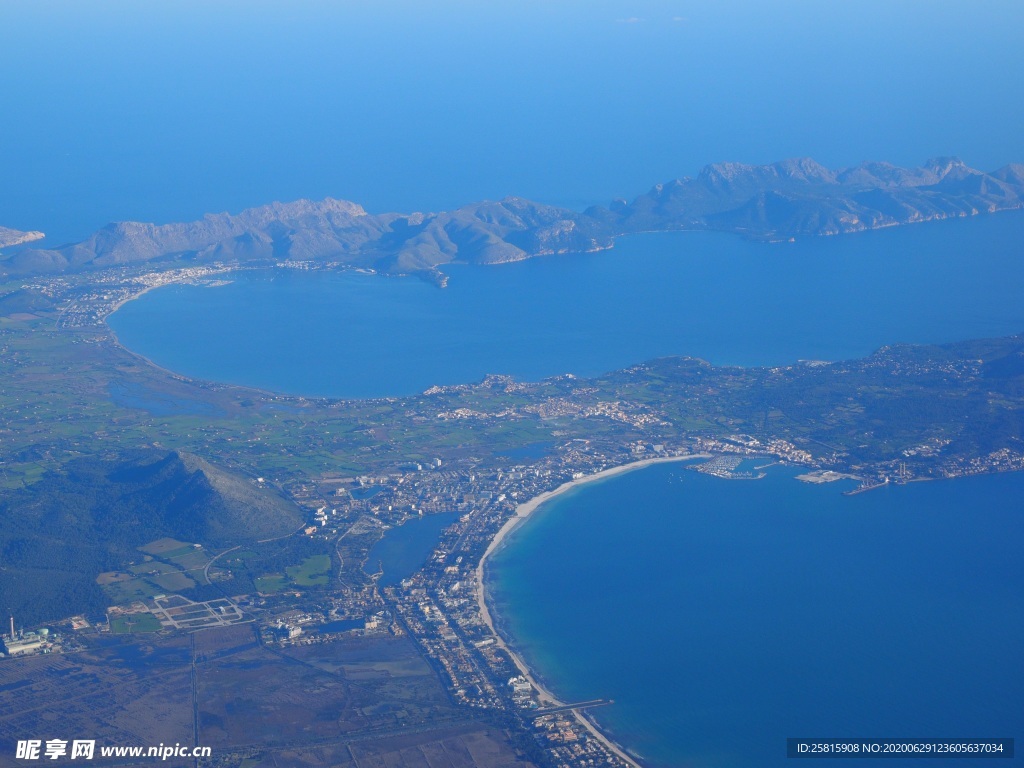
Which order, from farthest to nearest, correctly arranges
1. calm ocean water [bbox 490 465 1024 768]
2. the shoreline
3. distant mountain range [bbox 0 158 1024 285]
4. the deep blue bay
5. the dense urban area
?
1. distant mountain range [bbox 0 158 1024 285]
2. the deep blue bay
3. the dense urban area
4. calm ocean water [bbox 490 465 1024 768]
5. the shoreline

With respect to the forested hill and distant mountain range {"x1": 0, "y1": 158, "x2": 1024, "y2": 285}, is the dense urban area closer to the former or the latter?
the forested hill

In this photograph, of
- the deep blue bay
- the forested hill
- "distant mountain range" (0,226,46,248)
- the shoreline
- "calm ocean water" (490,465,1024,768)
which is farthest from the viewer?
"distant mountain range" (0,226,46,248)

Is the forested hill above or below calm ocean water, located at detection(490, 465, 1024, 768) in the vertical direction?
below

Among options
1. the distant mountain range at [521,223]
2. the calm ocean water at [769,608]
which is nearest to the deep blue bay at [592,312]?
the distant mountain range at [521,223]

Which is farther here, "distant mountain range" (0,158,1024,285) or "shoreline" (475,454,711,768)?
"distant mountain range" (0,158,1024,285)

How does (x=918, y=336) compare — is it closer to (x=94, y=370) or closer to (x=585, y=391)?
(x=585, y=391)

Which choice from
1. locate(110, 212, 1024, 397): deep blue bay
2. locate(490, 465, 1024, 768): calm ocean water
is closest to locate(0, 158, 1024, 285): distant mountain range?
locate(110, 212, 1024, 397): deep blue bay

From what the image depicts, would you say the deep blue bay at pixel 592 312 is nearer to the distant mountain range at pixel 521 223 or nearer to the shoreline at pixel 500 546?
the distant mountain range at pixel 521 223
